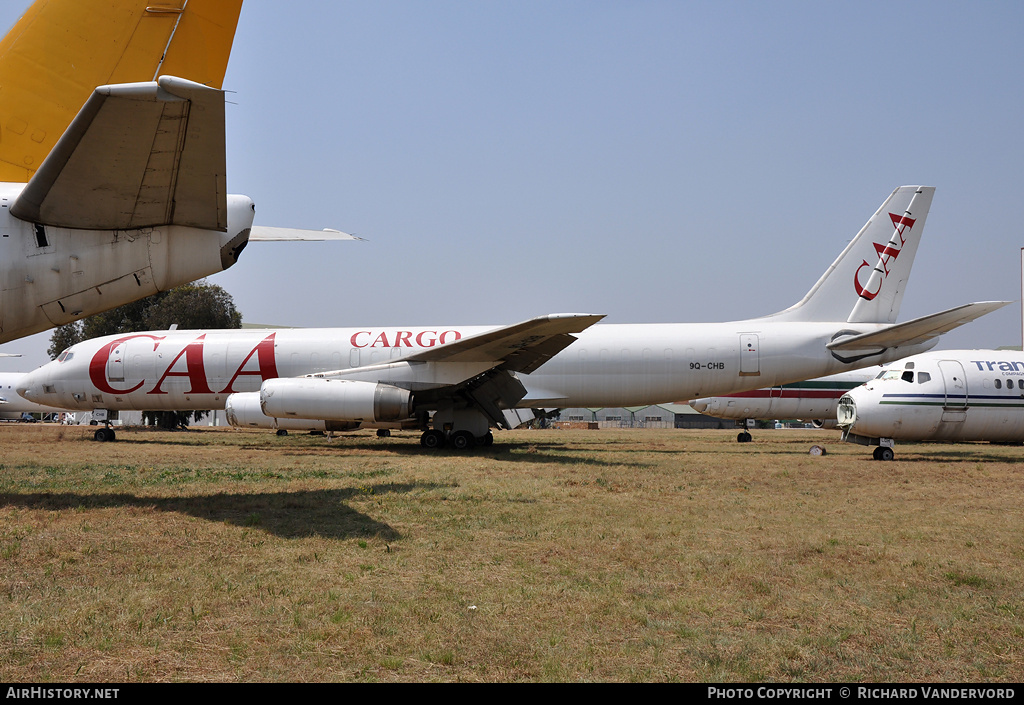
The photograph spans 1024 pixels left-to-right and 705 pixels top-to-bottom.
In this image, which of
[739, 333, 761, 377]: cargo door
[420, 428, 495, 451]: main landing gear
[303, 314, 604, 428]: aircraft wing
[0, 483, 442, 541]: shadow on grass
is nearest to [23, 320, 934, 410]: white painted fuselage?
[739, 333, 761, 377]: cargo door

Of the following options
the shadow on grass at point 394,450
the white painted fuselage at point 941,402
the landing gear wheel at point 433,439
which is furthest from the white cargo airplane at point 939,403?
the landing gear wheel at point 433,439

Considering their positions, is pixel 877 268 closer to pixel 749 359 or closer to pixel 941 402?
pixel 749 359

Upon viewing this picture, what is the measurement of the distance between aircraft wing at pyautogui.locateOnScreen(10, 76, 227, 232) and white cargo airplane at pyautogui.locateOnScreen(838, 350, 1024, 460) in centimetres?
1380

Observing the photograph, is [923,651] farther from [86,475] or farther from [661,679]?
[86,475]

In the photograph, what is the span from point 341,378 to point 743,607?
42.0ft

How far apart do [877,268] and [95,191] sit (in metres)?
17.9

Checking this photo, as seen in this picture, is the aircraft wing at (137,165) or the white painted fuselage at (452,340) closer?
the aircraft wing at (137,165)

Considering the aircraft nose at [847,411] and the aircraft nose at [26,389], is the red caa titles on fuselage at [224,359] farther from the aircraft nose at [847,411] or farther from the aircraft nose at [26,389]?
the aircraft nose at [847,411]

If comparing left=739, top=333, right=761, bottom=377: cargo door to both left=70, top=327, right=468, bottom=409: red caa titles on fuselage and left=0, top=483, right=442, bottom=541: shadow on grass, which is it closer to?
left=70, top=327, right=468, bottom=409: red caa titles on fuselage

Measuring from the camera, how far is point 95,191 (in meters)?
6.34

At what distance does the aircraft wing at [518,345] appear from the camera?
14038 millimetres

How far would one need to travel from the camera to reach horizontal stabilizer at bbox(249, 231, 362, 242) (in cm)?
837

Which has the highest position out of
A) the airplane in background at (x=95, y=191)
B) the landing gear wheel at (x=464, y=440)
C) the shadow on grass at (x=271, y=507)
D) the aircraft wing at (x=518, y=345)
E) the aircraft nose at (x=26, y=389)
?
the airplane in background at (x=95, y=191)

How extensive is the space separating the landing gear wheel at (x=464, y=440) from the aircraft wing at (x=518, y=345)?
6.18 ft
